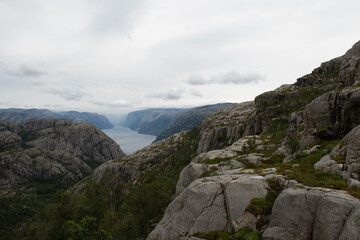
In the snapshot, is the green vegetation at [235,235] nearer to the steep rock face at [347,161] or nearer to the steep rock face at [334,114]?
the steep rock face at [347,161]

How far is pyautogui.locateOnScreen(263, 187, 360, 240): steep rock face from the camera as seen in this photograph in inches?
514

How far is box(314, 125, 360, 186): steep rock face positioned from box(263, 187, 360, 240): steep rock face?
396 cm

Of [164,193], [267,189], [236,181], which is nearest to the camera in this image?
[267,189]

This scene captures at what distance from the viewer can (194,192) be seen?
24453 millimetres

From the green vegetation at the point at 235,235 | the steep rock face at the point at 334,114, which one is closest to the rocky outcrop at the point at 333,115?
the steep rock face at the point at 334,114

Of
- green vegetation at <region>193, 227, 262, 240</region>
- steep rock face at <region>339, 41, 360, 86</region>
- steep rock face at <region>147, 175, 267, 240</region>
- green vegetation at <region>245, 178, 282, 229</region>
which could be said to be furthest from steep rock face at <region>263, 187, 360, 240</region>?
steep rock face at <region>339, 41, 360, 86</region>

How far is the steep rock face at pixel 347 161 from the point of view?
17922 mm

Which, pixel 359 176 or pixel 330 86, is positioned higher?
pixel 330 86

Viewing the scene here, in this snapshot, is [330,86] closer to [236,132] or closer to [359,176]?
[236,132]

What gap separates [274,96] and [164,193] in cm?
9637

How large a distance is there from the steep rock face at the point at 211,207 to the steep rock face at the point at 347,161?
7732 millimetres

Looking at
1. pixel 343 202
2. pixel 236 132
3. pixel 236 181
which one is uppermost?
pixel 343 202

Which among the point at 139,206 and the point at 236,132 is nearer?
the point at 139,206

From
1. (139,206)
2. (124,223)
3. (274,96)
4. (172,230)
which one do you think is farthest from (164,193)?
(274,96)
